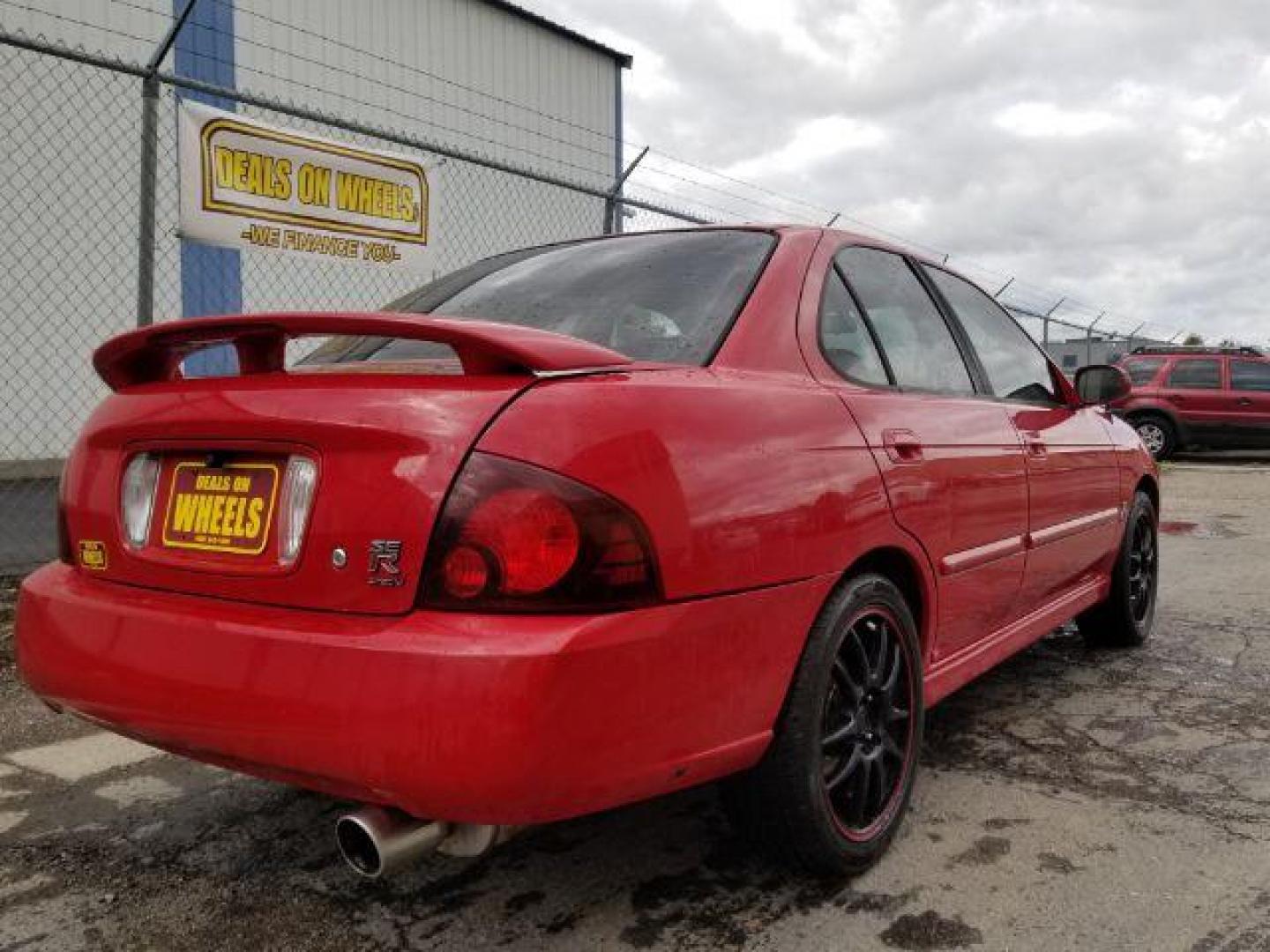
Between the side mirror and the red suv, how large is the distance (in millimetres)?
11794

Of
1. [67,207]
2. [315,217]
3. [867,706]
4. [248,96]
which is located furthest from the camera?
[67,207]

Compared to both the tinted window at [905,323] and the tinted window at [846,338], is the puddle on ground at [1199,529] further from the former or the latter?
the tinted window at [846,338]

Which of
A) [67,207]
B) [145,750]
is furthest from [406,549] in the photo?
[67,207]

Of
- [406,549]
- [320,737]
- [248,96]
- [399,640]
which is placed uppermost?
[248,96]

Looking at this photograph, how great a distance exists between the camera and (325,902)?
218cm

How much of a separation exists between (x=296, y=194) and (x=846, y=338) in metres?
3.98

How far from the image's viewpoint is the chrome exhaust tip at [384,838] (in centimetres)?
166

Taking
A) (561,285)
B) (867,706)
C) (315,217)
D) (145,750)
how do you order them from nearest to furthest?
(867,706), (561,285), (145,750), (315,217)

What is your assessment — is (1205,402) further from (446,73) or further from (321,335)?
(321,335)

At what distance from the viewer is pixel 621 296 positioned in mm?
2480

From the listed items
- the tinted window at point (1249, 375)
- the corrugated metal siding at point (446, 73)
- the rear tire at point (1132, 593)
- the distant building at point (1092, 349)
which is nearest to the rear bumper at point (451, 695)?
the rear tire at point (1132, 593)

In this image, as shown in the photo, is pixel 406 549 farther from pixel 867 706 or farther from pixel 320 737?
pixel 867 706

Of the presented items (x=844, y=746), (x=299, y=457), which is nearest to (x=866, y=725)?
(x=844, y=746)

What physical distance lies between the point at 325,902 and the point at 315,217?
4370 millimetres
